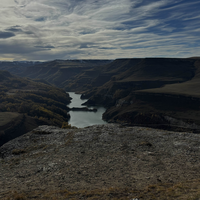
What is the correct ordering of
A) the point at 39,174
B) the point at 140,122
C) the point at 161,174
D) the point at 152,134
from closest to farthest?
the point at 161,174 → the point at 39,174 → the point at 152,134 → the point at 140,122

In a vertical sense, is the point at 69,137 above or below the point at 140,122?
above

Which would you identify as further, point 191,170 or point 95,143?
point 95,143

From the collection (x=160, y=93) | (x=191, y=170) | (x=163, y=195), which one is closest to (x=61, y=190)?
(x=163, y=195)

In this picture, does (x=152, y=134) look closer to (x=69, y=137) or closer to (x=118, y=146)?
(x=118, y=146)

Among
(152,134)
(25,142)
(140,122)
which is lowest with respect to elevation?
(140,122)

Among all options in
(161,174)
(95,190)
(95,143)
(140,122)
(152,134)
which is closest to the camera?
(95,190)

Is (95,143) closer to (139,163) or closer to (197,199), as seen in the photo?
(139,163)

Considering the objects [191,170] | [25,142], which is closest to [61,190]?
[191,170]
